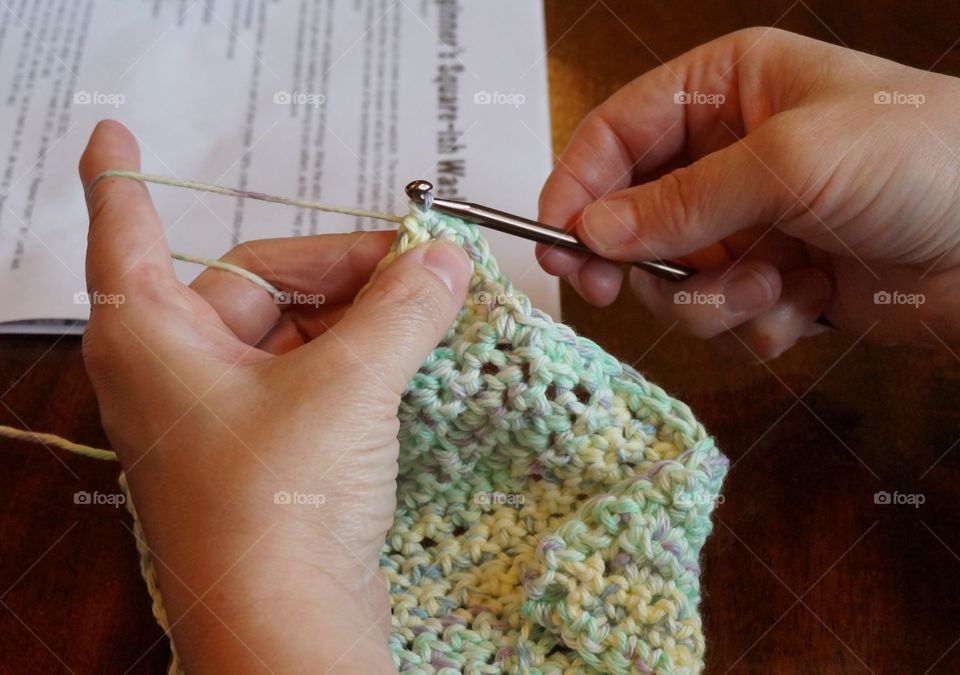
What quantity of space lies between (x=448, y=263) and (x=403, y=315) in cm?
6

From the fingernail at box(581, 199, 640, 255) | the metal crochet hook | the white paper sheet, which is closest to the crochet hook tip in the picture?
the metal crochet hook

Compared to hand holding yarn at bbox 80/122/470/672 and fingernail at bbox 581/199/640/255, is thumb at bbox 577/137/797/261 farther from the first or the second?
hand holding yarn at bbox 80/122/470/672

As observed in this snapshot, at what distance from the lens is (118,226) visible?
0.63 metres

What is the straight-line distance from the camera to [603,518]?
2.01ft

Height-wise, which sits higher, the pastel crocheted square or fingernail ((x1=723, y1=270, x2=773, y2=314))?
fingernail ((x1=723, y1=270, x2=773, y2=314))

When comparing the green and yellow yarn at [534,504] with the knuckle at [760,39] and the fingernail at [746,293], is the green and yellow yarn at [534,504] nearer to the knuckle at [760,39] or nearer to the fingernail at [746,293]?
the fingernail at [746,293]

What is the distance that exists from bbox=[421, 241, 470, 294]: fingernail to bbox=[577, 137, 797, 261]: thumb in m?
0.16

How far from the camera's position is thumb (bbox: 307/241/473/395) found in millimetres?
561

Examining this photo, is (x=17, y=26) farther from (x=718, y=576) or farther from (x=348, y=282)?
(x=718, y=576)

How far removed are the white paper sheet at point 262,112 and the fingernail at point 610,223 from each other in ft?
0.57

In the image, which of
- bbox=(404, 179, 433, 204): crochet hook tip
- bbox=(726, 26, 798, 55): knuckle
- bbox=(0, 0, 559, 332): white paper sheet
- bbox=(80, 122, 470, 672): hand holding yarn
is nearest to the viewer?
bbox=(80, 122, 470, 672): hand holding yarn

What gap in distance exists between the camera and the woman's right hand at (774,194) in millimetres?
655

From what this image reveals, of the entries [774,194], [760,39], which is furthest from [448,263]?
[760,39]

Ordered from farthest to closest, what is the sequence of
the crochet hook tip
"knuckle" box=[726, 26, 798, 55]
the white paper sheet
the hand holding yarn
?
1. the white paper sheet
2. "knuckle" box=[726, 26, 798, 55]
3. the crochet hook tip
4. the hand holding yarn
